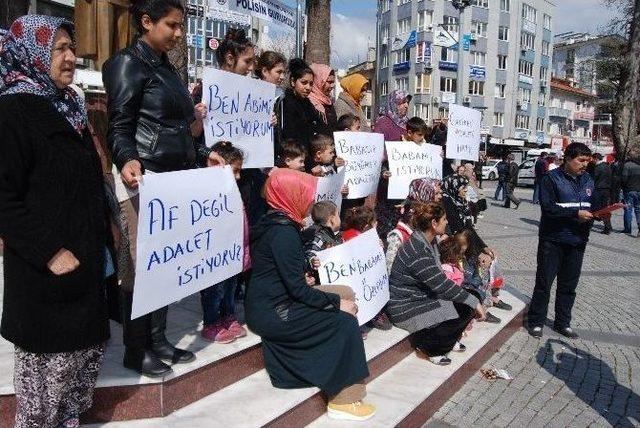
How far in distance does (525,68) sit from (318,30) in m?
62.1

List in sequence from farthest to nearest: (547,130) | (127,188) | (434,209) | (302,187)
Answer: (547,130)
(434,209)
(302,187)
(127,188)

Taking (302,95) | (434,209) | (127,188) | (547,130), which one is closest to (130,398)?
(127,188)

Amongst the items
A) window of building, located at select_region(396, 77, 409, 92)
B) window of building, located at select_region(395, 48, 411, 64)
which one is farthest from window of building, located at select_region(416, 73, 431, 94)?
window of building, located at select_region(395, 48, 411, 64)

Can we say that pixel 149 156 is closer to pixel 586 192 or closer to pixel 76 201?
pixel 76 201

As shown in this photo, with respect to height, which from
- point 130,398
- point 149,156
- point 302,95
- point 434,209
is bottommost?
point 130,398

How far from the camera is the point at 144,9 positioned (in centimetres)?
297

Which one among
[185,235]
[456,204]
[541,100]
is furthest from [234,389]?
[541,100]

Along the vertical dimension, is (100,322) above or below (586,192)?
below

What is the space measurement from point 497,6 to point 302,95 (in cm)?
6360

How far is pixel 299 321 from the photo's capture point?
11.3 ft

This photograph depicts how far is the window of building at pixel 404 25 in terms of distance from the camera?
2427 inches

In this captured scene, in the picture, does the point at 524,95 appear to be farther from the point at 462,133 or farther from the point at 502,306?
the point at 502,306

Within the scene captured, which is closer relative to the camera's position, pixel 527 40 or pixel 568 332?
pixel 568 332

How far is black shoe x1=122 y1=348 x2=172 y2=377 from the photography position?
3029 mm
